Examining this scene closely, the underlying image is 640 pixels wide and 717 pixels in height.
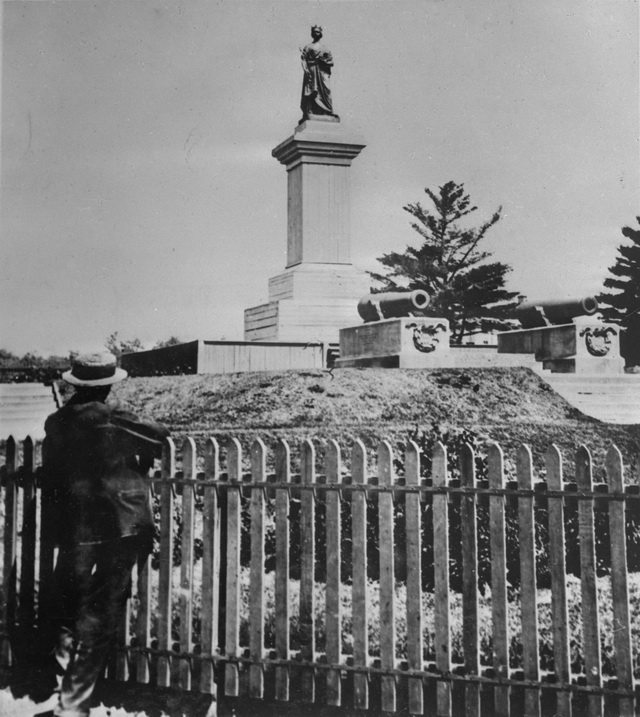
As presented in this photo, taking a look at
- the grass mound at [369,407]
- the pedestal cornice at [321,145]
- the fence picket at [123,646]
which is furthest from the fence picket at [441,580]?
the pedestal cornice at [321,145]

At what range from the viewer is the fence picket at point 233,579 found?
446 cm

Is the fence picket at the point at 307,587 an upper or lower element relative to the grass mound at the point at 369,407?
lower

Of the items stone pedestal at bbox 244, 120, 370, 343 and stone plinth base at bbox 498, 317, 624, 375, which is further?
stone pedestal at bbox 244, 120, 370, 343

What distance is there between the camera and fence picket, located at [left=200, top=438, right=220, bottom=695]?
4.52 meters

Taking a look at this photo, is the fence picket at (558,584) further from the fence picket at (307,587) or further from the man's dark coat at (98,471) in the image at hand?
the man's dark coat at (98,471)

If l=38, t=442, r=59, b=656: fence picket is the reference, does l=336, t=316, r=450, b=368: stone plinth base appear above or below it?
above

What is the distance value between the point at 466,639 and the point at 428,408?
7639 mm

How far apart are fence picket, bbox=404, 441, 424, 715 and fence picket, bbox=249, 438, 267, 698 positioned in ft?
2.78

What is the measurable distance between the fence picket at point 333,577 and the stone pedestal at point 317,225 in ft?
54.4

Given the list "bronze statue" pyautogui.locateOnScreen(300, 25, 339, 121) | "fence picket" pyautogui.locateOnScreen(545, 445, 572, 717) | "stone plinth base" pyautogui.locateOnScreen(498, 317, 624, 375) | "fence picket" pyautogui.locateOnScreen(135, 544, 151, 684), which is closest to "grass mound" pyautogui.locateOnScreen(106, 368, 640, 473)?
"stone plinth base" pyautogui.locateOnScreen(498, 317, 624, 375)

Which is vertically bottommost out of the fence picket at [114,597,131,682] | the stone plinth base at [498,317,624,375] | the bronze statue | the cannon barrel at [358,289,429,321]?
the fence picket at [114,597,131,682]

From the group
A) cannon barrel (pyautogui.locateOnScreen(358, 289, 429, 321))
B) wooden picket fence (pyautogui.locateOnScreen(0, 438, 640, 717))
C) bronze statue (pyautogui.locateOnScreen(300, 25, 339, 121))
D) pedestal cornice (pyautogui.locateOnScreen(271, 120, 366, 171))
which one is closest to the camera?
wooden picket fence (pyautogui.locateOnScreen(0, 438, 640, 717))

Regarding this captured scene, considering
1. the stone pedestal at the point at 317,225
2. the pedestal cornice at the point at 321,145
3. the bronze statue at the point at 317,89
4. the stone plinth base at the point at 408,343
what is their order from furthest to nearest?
the bronze statue at the point at 317,89 → the pedestal cornice at the point at 321,145 → the stone pedestal at the point at 317,225 → the stone plinth base at the point at 408,343

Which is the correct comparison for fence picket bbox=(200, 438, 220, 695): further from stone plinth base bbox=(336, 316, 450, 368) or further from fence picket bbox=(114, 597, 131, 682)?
stone plinth base bbox=(336, 316, 450, 368)
